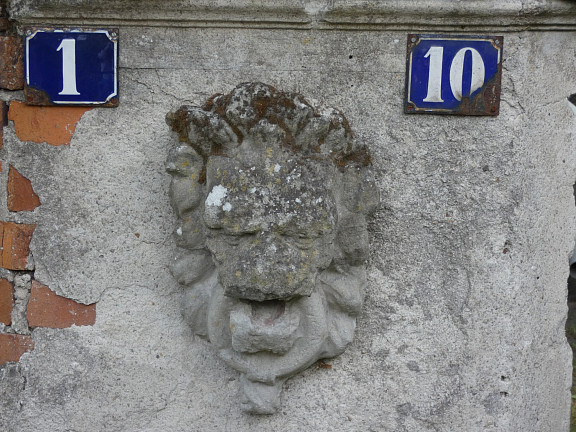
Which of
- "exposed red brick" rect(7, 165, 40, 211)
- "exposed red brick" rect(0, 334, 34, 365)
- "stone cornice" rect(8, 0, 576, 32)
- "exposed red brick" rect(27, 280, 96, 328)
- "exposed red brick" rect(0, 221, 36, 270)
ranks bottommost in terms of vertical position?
"exposed red brick" rect(0, 334, 34, 365)

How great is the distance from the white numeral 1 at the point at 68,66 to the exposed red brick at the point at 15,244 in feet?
1.23

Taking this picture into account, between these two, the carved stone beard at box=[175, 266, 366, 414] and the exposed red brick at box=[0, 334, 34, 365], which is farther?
the exposed red brick at box=[0, 334, 34, 365]

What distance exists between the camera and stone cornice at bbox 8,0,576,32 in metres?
1.66

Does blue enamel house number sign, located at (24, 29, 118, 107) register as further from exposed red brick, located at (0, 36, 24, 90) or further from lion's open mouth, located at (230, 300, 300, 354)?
lion's open mouth, located at (230, 300, 300, 354)

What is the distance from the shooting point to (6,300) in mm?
1807

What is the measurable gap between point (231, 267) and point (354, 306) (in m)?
0.35

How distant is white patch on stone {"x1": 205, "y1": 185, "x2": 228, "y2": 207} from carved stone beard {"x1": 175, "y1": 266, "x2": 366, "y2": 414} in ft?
0.71

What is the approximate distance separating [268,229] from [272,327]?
0.80ft

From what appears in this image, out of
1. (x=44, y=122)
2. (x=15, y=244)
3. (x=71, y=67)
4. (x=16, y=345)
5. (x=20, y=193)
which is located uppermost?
(x=71, y=67)

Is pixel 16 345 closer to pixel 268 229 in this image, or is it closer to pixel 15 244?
pixel 15 244

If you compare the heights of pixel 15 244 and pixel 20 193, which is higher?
pixel 20 193

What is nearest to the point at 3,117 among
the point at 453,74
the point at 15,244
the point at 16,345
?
the point at 15,244

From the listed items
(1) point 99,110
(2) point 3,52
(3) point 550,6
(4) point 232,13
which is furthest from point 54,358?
(3) point 550,6

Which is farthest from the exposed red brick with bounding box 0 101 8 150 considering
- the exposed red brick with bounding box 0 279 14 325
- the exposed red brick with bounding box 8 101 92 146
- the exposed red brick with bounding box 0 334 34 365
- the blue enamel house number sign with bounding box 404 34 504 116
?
the blue enamel house number sign with bounding box 404 34 504 116
